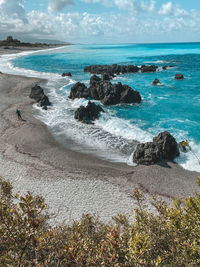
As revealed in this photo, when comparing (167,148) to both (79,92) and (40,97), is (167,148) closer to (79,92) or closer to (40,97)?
(79,92)

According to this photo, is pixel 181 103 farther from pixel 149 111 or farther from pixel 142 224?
pixel 142 224

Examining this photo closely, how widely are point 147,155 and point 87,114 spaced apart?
1416cm

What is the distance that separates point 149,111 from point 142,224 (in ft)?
98.4

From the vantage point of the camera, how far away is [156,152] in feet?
59.4

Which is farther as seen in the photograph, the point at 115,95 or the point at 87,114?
the point at 115,95

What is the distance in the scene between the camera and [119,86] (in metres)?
40.2

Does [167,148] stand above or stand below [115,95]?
below

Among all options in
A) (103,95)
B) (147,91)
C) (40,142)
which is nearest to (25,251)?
(40,142)

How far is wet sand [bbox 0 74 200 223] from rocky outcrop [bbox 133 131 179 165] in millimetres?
825

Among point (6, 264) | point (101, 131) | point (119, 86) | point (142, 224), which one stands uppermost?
point (119, 86)

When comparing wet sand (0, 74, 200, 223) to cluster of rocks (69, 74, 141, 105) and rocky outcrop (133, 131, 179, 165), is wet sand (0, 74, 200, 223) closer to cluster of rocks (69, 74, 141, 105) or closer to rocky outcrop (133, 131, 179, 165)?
rocky outcrop (133, 131, 179, 165)

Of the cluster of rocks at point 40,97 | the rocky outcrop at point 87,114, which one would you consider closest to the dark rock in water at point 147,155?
the rocky outcrop at point 87,114

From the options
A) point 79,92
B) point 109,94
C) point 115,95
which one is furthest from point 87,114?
point 79,92

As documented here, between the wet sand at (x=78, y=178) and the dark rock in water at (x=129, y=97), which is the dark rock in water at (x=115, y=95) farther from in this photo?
the wet sand at (x=78, y=178)
